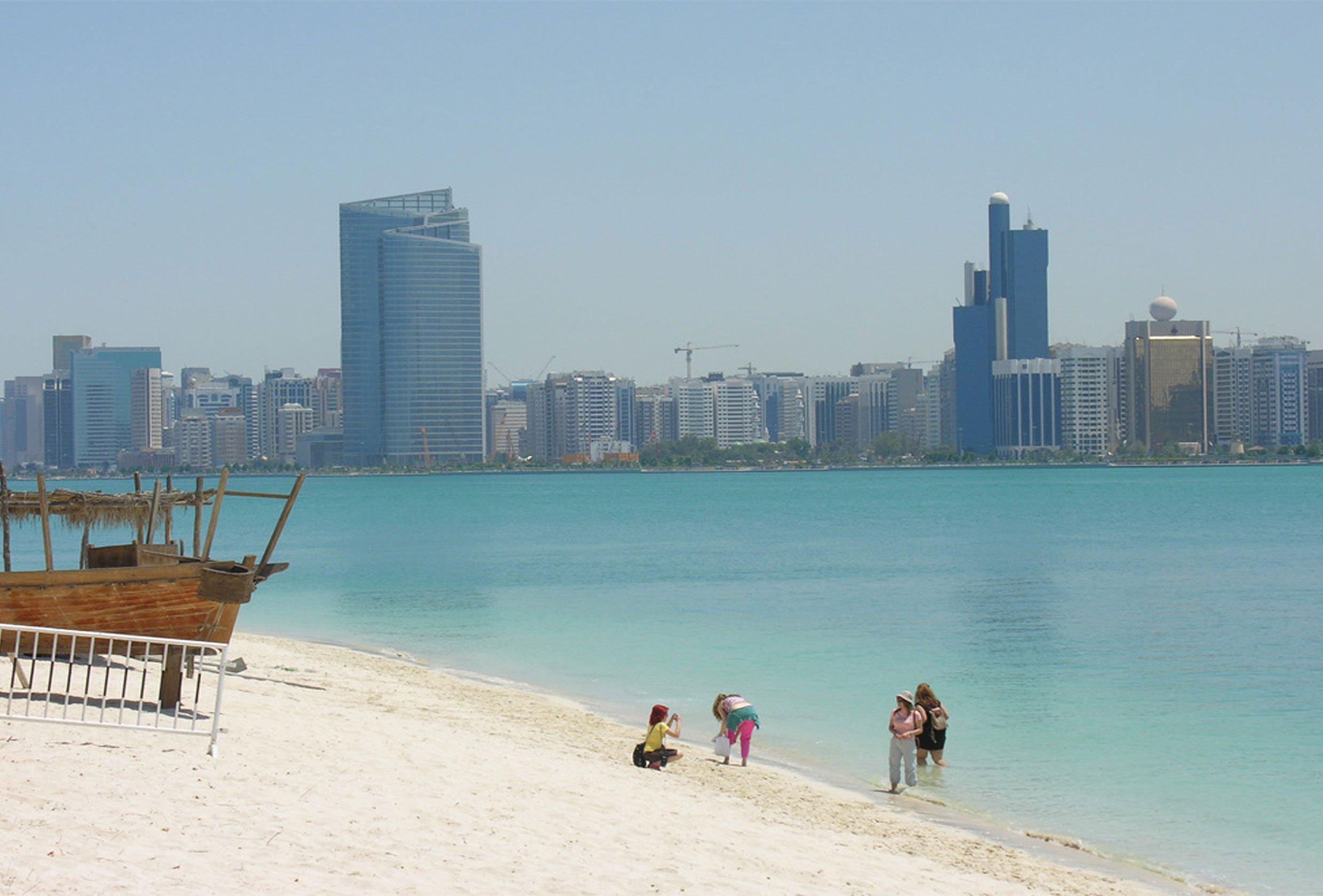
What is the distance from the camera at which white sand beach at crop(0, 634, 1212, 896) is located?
9336mm

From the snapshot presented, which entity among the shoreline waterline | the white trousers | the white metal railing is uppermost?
the white metal railing

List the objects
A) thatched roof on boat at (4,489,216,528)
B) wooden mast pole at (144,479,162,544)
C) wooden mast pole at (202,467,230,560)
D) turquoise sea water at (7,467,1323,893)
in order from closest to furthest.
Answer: turquoise sea water at (7,467,1323,893) < wooden mast pole at (202,467,230,560) < wooden mast pole at (144,479,162,544) < thatched roof on boat at (4,489,216,528)

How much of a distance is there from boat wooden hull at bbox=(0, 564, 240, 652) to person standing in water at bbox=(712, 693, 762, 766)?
631cm

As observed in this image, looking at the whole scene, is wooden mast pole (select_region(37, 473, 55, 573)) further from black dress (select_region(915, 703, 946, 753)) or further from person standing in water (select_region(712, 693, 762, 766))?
black dress (select_region(915, 703, 946, 753))

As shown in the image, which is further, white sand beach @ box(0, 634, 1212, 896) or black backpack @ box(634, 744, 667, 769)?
black backpack @ box(634, 744, 667, 769)

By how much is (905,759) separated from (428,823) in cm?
707

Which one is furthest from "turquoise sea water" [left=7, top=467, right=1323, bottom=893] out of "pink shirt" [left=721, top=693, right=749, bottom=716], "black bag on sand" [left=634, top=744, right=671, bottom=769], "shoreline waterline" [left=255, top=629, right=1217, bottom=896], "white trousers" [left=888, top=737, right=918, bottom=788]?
"black bag on sand" [left=634, top=744, right=671, bottom=769]

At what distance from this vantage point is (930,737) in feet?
56.4

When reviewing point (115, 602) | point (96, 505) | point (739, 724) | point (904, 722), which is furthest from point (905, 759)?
point (96, 505)

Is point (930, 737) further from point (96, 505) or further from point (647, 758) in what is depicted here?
point (96, 505)

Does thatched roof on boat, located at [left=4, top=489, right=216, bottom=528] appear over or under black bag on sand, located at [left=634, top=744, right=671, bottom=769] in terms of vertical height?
over

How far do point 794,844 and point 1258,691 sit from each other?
14.5 m

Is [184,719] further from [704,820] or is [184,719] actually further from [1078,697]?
[1078,697]

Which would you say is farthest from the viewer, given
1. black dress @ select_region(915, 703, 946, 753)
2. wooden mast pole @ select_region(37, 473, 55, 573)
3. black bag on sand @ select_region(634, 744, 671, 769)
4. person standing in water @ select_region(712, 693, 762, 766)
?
wooden mast pole @ select_region(37, 473, 55, 573)
